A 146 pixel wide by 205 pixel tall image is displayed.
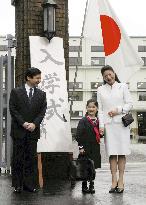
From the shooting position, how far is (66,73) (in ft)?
29.9

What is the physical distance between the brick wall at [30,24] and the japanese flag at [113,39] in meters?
0.72

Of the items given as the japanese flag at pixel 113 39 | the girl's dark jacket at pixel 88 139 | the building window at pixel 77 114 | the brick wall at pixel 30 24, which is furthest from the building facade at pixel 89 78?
the girl's dark jacket at pixel 88 139

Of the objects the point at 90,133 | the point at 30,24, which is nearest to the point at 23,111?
the point at 90,133

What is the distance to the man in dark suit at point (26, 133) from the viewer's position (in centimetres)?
687

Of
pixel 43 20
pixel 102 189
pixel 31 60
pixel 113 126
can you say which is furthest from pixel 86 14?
pixel 102 189

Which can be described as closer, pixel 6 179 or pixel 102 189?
pixel 102 189

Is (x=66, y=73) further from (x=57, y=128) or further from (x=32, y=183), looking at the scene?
(x=32, y=183)

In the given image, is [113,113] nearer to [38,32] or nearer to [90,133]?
[90,133]

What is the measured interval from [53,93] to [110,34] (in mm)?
1530

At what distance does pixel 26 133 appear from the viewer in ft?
22.6

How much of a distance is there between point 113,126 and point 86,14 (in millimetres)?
2797

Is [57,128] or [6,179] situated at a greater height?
[57,128]

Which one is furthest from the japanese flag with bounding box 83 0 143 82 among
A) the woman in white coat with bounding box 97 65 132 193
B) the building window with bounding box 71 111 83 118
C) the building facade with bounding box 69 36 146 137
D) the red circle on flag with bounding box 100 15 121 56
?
the building window with bounding box 71 111 83 118

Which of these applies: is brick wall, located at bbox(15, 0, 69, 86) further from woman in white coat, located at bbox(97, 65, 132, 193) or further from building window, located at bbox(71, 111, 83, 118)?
building window, located at bbox(71, 111, 83, 118)
